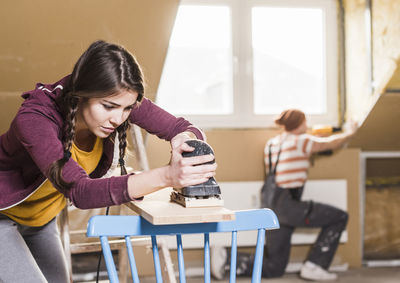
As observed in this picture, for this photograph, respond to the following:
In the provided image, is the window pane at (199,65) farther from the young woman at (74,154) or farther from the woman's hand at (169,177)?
the woman's hand at (169,177)

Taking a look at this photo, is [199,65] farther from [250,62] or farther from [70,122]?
[70,122]

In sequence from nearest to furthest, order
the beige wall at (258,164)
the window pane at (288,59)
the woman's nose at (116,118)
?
1. the woman's nose at (116,118)
2. the beige wall at (258,164)
3. the window pane at (288,59)

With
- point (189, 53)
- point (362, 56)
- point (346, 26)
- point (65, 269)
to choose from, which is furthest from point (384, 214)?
point (65, 269)

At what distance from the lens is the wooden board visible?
0.98m

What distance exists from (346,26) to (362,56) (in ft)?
1.13

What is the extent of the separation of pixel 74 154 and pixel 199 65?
88.4 inches

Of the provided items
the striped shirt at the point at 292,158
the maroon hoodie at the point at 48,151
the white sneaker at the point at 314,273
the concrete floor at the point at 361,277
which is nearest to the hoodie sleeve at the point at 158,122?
the maroon hoodie at the point at 48,151

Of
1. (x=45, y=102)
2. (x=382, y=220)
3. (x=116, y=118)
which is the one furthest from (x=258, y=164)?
(x=45, y=102)

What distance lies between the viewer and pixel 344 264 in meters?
3.40

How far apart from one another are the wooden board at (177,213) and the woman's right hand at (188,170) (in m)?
0.06

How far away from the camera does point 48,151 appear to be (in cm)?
108

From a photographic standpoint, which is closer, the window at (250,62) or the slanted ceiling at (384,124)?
the slanted ceiling at (384,124)

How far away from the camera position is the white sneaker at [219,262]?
10.1ft

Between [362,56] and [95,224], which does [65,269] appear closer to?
[95,224]
